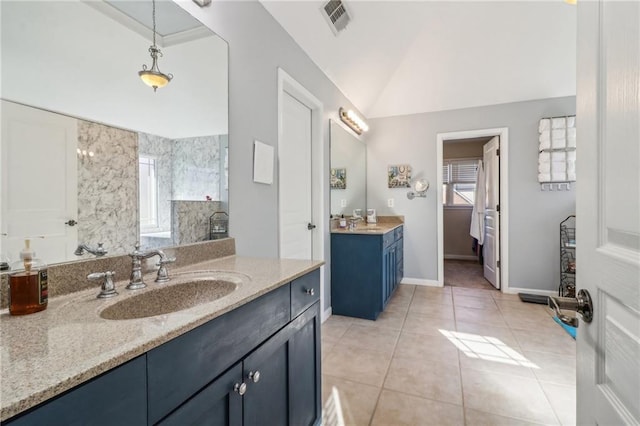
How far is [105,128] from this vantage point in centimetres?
105

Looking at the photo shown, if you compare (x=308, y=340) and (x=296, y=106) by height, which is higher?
(x=296, y=106)

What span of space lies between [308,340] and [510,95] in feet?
12.8

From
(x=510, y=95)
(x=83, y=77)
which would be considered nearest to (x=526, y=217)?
(x=510, y=95)

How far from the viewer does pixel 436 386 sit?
5.93ft

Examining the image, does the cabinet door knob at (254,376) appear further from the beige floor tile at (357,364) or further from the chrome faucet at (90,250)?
the beige floor tile at (357,364)

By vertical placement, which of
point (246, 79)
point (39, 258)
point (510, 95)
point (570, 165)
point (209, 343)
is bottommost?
point (209, 343)

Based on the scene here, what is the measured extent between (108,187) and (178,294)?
0.47m

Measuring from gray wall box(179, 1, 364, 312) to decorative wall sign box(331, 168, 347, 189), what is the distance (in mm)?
1130

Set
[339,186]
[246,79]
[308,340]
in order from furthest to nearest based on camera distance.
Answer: [339,186] → [246,79] → [308,340]

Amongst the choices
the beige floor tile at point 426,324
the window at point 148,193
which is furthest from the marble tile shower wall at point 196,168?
the beige floor tile at point 426,324

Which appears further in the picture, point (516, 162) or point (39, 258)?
point (516, 162)

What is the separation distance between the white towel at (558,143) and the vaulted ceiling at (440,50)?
0.56 meters

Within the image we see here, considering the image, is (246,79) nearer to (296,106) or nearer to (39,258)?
(296,106)

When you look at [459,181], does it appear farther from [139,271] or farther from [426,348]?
[139,271]
